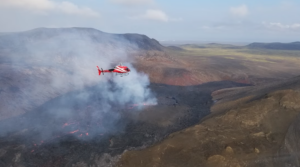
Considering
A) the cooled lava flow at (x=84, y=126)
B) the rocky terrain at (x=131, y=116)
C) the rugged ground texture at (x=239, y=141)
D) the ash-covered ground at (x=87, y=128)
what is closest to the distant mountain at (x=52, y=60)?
the rocky terrain at (x=131, y=116)

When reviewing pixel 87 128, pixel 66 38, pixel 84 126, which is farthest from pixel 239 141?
pixel 66 38

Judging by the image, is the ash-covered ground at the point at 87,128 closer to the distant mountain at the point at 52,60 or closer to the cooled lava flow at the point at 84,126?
the cooled lava flow at the point at 84,126

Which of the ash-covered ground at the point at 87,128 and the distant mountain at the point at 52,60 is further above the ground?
the distant mountain at the point at 52,60

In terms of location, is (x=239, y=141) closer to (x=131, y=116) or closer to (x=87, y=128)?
(x=131, y=116)

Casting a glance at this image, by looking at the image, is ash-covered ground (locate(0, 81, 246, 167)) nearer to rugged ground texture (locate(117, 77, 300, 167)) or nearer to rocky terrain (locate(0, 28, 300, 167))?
rocky terrain (locate(0, 28, 300, 167))

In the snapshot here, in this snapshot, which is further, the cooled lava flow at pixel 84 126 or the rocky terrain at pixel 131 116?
the cooled lava flow at pixel 84 126
